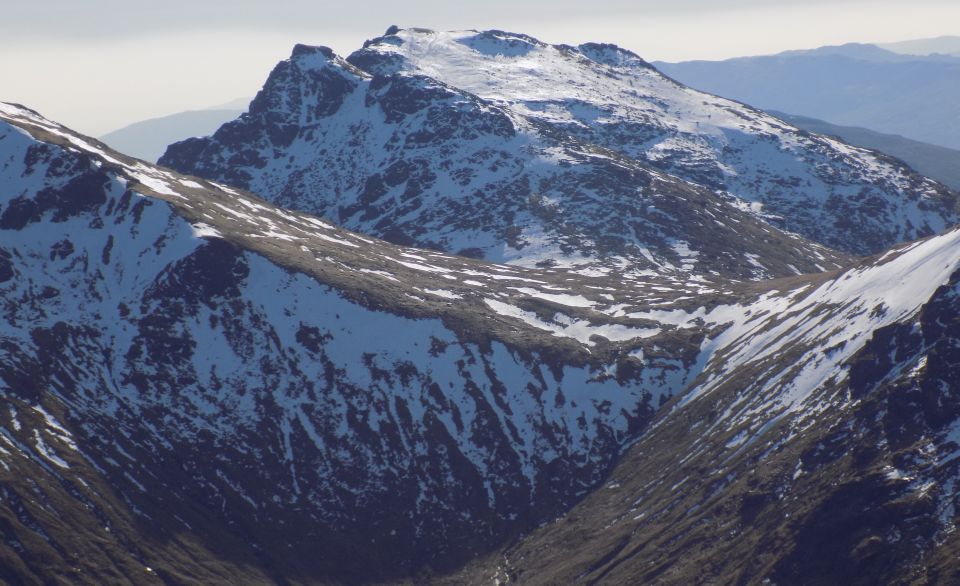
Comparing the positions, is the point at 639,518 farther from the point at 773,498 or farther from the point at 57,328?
the point at 57,328

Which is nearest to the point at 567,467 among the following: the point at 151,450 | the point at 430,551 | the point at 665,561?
the point at 430,551

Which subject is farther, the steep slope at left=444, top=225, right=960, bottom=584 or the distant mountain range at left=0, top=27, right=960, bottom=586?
the distant mountain range at left=0, top=27, right=960, bottom=586

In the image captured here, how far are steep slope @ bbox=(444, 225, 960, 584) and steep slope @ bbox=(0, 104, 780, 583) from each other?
1157cm

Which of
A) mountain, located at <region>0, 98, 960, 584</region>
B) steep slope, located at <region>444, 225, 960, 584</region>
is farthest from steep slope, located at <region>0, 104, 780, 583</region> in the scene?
steep slope, located at <region>444, 225, 960, 584</region>

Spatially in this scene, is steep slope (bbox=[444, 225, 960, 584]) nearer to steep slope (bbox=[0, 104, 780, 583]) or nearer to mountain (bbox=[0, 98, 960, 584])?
mountain (bbox=[0, 98, 960, 584])

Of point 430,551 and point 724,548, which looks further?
point 430,551

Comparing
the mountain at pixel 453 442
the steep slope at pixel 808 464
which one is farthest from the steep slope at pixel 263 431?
the steep slope at pixel 808 464

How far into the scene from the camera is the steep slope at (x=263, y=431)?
156250 millimetres

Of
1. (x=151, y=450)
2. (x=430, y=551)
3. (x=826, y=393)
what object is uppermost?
(x=826, y=393)

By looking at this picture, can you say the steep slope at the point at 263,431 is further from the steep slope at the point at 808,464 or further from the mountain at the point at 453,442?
the steep slope at the point at 808,464

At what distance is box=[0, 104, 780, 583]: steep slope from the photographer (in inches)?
6152

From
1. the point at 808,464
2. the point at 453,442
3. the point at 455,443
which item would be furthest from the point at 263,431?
the point at 808,464

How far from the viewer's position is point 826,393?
160000 mm

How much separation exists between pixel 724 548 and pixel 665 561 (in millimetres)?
7824
